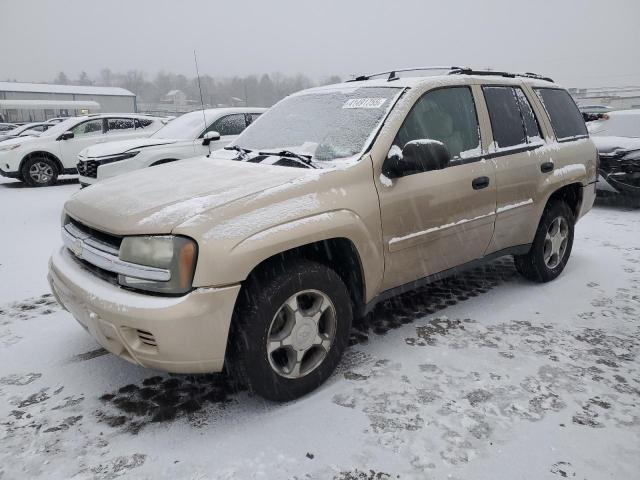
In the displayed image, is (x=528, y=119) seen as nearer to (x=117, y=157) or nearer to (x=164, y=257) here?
(x=164, y=257)

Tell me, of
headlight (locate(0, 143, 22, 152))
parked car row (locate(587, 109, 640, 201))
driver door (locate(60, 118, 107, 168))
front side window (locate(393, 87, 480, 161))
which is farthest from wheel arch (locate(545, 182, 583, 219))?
headlight (locate(0, 143, 22, 152))

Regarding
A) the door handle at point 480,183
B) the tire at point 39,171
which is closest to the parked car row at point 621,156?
the door handle at point 480,183

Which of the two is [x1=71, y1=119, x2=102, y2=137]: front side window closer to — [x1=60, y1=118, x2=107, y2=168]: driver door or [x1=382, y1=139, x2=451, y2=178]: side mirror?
[x1=60, y1=118, x2=107, y2=168]: driver door

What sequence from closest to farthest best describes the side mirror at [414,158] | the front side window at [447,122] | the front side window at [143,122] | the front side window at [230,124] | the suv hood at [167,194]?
the suv hood at [167,194], the side mirror at [414,158], the front side window at [447,122], the front side window at [230,124], the front side window at [143,122]

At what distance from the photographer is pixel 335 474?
2111 mm

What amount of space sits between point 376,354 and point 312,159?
1331 mm

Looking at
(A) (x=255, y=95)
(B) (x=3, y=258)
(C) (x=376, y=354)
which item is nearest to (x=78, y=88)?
(A) (x=255, y=95)

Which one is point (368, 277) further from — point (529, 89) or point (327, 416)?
point (529, 89)

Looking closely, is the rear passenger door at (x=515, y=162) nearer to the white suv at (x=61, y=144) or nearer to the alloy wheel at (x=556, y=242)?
the alloy wheel at (x=556, y=242)

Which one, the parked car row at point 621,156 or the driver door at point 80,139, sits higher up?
the driver door at point 80,139

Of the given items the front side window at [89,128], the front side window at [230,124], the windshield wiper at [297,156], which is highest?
the front side window at [89,128]

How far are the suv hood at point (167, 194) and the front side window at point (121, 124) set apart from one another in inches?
330

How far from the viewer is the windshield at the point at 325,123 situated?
3025 millimetres

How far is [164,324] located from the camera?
7.13ft
